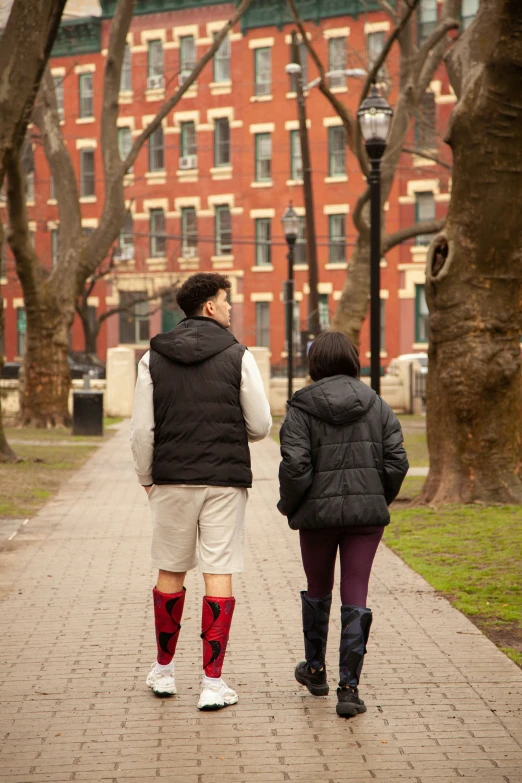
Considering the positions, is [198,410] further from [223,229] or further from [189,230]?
[189,230]

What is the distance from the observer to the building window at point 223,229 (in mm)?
51656

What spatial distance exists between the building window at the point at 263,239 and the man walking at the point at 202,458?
45381mm

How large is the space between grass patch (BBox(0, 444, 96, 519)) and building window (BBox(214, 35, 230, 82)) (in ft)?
107

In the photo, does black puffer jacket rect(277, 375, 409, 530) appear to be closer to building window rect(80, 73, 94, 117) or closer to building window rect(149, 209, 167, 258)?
building window rect(149, 209, 167, 258)

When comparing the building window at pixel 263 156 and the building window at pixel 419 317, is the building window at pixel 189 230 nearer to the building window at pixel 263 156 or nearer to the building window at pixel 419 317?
the building window at pixel 263 156

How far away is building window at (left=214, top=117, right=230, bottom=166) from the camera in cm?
5162

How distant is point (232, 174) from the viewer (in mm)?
51281

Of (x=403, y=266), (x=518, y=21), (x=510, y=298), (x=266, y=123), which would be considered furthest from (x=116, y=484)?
(x=266, y=123)

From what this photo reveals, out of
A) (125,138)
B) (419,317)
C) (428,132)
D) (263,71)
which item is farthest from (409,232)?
(125,138)

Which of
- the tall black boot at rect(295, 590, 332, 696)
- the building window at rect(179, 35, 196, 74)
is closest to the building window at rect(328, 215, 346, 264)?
the building window at rect(179, 35, 196, 74)

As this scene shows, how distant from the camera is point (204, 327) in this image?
18.6ft

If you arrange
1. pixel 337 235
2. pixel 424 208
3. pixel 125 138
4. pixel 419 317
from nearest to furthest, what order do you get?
1. pixel 424 208
2. pixel 419 317
3. pixel 337 235
4. pixel 125 138

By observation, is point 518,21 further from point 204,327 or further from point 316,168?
point 316,168

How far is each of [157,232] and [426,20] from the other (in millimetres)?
14712
